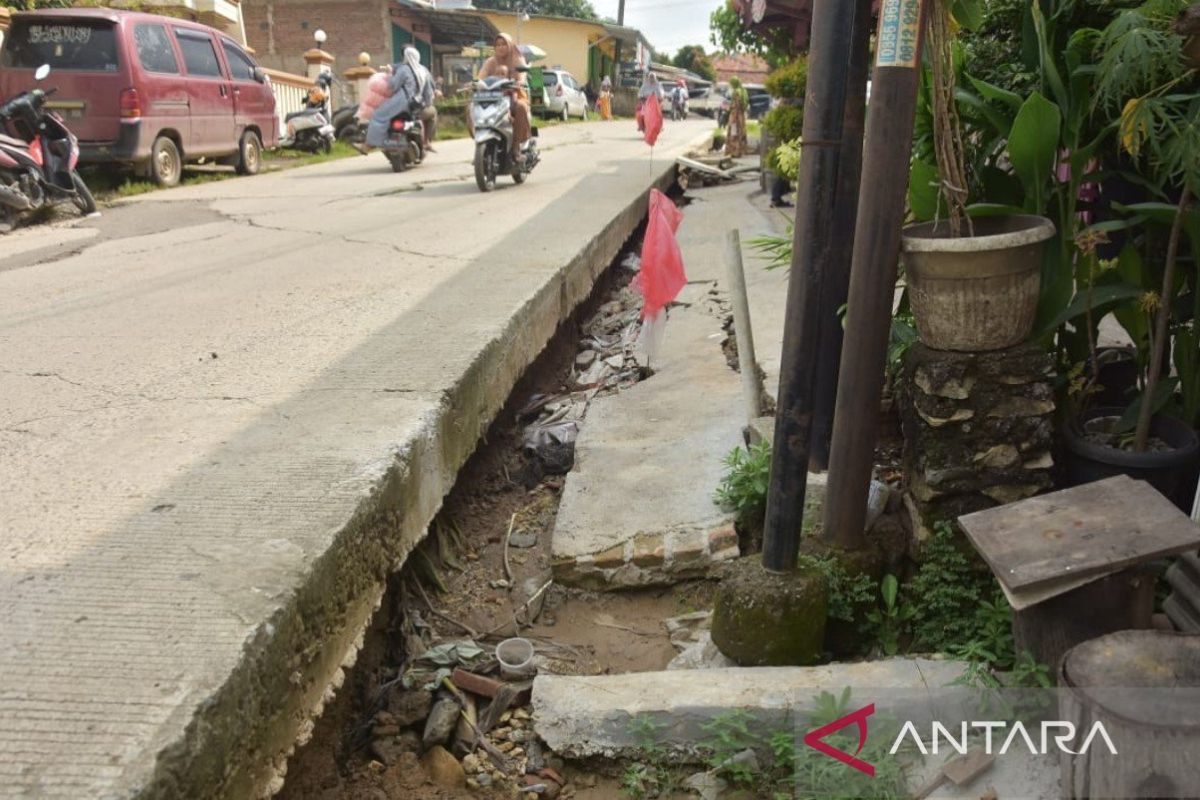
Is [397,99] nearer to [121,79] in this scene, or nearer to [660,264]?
[121,79]

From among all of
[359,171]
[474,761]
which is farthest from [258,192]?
[474,761]

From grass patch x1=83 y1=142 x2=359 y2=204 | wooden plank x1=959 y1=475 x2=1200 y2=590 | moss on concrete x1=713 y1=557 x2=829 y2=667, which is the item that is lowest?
moss on concrete x1=713 y1=557 x2=829 y2=667

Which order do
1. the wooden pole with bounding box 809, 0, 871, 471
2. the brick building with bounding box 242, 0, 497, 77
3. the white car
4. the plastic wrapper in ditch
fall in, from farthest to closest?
the white car < the brick building with bounding box 242, 0, 497, 77 < the plastic wrapper in ditch < the wooden pole with bounding box 809, 0, 871, 471

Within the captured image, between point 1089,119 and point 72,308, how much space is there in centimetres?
419

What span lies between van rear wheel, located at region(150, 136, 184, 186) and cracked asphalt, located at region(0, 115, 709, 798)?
3.69 metres

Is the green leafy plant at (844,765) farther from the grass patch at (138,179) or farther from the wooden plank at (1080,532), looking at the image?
the grass patch at (138,179)

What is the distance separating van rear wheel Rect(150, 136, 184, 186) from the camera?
942cm

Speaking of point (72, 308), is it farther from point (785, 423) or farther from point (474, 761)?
point (785, 423)

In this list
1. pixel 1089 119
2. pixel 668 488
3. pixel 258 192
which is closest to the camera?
pixel 1089 119

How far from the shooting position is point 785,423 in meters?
2.25

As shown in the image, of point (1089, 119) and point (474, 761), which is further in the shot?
point (1089, 119)

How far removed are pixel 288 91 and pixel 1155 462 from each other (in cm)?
1681

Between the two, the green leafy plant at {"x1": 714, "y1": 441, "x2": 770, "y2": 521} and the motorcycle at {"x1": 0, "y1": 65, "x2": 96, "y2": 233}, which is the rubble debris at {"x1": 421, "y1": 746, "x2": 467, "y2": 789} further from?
the motorcycle at {"x1": 0, "y1": 65, "x2": 96, "y2": 233}

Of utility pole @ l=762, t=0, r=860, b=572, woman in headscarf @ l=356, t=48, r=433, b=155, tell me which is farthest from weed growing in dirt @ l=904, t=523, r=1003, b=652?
woman in headscarf @ l=356, t=48, r=433, b=155
